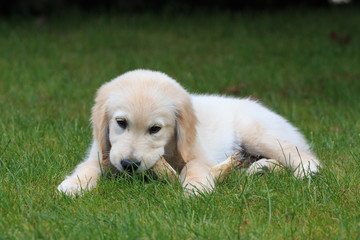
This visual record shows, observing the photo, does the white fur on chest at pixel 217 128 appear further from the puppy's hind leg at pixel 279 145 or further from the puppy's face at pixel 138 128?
the puppy's face at pixel 138 128

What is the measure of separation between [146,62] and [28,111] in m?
3.29

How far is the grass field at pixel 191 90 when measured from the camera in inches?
117

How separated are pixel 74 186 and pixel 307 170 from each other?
4.98 ft

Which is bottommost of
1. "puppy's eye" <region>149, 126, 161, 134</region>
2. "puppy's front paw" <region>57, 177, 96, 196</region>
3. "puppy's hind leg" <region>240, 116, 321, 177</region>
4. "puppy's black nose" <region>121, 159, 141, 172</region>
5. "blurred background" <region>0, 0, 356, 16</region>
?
"blurred background" <region>0, 0, 356, 16</region>

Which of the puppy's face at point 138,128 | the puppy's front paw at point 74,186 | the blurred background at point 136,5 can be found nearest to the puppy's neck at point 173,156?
the puppy's face at point 138,128

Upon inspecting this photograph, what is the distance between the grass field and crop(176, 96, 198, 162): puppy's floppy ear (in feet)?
1.22

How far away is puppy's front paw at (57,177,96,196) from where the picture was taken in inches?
135

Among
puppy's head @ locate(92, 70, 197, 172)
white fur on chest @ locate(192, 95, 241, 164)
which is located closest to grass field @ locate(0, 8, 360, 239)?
puppy's head @ locate(92, 70, 197, 172)

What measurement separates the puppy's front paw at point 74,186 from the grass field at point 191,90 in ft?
0.21

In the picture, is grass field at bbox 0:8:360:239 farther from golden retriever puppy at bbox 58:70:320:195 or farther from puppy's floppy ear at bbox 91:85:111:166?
puppy's floppy ear at bbox 91:85:111:166

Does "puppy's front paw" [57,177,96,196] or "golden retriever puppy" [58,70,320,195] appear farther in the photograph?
"golden retriever puppy" [58,70,320,195]

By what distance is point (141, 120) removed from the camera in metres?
3.59

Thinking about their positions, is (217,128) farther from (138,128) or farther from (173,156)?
(138,128)

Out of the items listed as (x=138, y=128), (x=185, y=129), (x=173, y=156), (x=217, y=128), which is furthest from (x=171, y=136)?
(x=217, y=128)
